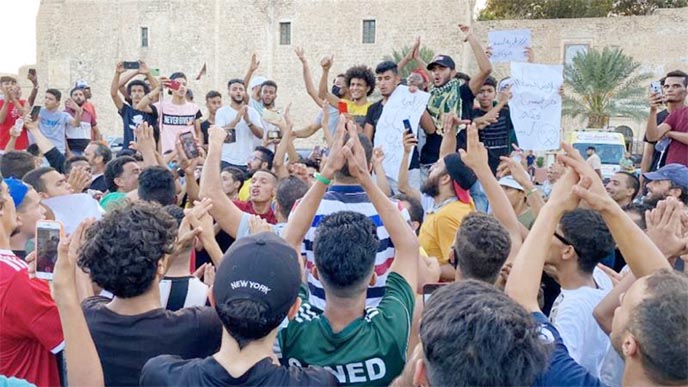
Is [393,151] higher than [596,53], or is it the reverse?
[596,53]

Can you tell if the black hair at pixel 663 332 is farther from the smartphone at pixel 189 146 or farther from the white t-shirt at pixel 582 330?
the smartphone at pixel 189 146

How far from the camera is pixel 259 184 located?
514cm

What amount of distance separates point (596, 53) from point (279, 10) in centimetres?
1745

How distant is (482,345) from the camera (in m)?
1.59

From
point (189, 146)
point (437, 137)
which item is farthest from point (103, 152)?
point (437, 137)

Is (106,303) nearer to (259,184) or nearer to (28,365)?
(28,365)

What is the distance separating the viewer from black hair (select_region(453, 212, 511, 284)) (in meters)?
2.85

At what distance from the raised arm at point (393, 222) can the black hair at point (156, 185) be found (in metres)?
Result: 1.81

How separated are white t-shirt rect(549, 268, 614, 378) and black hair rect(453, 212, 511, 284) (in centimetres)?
34

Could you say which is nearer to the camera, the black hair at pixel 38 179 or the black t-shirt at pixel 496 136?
the black hair at pixel 38 179

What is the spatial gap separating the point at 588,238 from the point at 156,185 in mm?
2764

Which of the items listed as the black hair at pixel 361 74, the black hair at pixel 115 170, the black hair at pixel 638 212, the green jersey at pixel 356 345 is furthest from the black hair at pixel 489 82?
the green jersey at pixel 356 345

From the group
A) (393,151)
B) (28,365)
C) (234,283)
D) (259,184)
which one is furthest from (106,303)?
(393,151)

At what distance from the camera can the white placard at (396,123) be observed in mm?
6113
